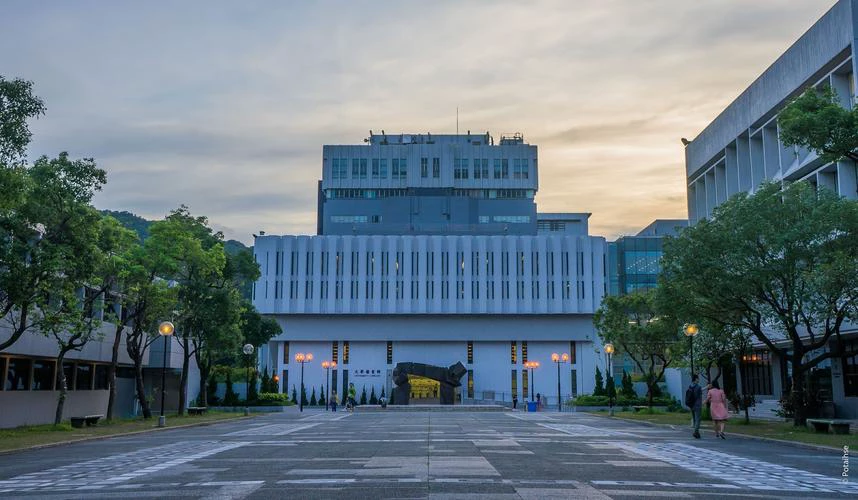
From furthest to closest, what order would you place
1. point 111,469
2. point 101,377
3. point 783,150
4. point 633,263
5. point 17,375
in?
point 633,263
point 101,377
point 783,150
point 17,375
point 111,469

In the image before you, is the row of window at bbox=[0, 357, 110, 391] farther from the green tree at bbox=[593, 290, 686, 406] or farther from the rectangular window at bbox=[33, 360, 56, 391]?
the green tree at bbox=[593, 290, 686, 406]

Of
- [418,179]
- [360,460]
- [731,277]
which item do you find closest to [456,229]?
[418,179]

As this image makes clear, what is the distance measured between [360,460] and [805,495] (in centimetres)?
949

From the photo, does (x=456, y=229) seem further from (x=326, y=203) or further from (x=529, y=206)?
(x=326, y=203)

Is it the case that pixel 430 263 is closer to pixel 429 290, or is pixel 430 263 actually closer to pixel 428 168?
pixel 429 290

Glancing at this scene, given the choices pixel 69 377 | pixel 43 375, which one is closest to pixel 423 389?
pixel 69 377

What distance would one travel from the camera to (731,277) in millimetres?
32062

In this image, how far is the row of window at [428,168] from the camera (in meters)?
117

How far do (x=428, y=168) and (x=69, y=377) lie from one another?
72.4 metres

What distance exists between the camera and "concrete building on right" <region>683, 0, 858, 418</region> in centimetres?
4069

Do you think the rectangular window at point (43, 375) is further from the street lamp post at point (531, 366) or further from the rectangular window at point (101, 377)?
the street lamp post at point (531, 366)

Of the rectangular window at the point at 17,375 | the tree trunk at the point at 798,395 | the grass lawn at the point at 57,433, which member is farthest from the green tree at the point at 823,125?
the rectangular window at the point at 17,375

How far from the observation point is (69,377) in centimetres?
5150

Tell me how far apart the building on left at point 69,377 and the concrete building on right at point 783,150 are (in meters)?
34.5
